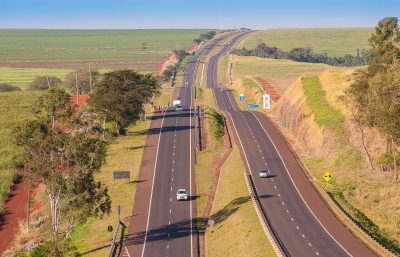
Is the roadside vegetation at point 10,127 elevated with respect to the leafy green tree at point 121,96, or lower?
lower

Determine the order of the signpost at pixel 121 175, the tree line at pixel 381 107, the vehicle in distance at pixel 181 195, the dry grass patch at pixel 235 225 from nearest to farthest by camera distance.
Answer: the dry grass patch at pixel 235 225 → the vehicle in distance at pixel 181 195 → the tree line at pixel 381 107 → the signpost at pixel 121 175

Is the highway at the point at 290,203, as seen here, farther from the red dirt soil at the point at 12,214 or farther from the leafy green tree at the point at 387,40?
the red dirt soil at the point at 12,214

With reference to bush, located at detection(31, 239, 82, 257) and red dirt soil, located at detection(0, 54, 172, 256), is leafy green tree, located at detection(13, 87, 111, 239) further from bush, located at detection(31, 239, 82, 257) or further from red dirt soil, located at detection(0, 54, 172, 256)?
red dirt soil, located at detection(0, 54, 172, 256)

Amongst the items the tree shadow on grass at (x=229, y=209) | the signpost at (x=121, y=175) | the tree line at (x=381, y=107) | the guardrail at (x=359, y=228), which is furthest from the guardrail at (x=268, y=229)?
the tree line at (x=381, y=107)

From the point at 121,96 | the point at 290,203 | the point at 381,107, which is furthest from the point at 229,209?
the point at 121,96

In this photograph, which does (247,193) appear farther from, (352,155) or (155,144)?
(155,144)

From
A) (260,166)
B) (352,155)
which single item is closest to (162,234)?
(260,166)

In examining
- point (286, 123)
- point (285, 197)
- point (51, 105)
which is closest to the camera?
point (285, 197)
